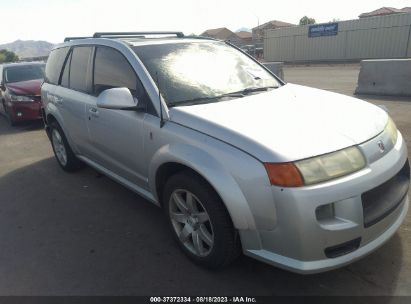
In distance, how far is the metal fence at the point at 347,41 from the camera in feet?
87.4

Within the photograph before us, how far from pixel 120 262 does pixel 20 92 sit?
23.7 ft

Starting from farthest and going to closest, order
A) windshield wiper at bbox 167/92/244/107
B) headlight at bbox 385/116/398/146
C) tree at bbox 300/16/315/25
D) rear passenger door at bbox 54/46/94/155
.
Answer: tree at bbox 300/16/315/25
rear passenger door at bbox 54/46/94/155
windshield wiper at bbox 167/92/244/107
headlight at bbox 385/116/398/146

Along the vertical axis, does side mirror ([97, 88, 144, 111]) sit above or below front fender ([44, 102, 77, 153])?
above

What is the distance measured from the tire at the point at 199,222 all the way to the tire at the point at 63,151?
2.49 m

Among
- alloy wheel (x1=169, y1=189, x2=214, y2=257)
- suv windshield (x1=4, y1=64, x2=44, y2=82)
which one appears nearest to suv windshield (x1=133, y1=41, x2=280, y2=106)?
alloy wheel (x1=169, y1=189, x2=214, y2=257)

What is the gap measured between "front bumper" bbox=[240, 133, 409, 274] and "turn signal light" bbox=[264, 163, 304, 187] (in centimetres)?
4

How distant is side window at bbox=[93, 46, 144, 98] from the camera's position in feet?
11.0

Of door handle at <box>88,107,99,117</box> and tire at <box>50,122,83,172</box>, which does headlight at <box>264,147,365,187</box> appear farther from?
tire at <box>50,122,83,172</box>

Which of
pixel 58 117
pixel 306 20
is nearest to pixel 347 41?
pixel 58 117

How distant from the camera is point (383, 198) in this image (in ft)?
8.27

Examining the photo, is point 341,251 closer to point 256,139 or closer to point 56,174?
point 256,139

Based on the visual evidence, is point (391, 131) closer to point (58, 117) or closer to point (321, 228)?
point (321, 228)

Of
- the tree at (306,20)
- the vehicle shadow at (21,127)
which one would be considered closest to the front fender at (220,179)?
the vehicle shadow at (21,127)

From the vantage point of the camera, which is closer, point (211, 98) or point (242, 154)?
point (242, 154)
